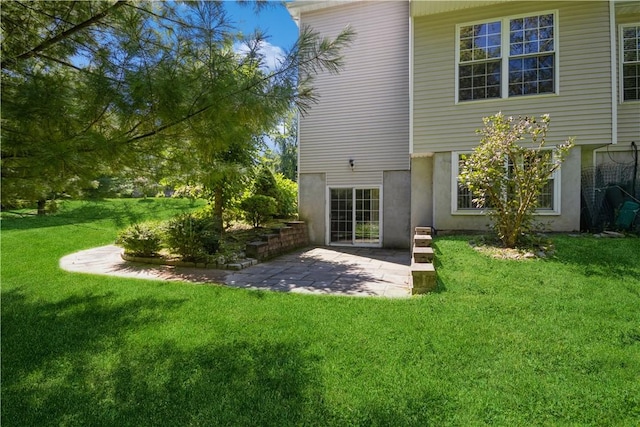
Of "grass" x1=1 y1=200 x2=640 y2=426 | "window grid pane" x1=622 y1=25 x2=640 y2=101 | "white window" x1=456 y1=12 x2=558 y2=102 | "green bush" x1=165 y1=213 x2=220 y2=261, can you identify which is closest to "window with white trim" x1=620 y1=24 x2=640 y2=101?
"window grid pane" x1=622 y1=25 x2=640 y2=101

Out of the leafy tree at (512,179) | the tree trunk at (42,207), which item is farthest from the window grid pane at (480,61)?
the tree trunk at (42,207)

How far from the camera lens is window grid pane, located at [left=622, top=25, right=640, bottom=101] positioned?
781 cm

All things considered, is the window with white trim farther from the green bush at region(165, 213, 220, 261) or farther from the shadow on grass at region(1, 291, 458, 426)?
the green bush at region(165, 213, 220, 261)

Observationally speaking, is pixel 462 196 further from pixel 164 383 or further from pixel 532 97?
pixel 164 383

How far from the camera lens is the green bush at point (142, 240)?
7.73 meters

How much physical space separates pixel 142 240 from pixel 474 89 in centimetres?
836

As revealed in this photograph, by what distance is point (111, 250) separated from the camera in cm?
967

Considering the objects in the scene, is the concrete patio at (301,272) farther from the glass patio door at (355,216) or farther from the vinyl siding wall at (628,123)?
the vinyl siding wall at (628,123)

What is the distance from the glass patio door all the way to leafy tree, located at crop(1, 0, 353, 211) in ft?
24.7

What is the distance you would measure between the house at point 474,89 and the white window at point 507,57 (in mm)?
21

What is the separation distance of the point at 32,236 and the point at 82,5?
10214mm

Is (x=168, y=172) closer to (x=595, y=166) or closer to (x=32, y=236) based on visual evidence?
(x=595, y=166)

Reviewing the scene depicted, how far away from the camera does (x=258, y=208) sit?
406 inches

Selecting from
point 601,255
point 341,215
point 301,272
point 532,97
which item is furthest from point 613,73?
point 301,272
